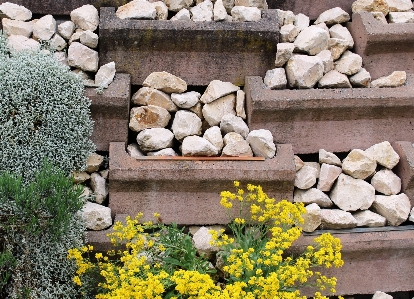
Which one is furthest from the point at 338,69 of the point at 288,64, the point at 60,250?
the point at 60,250

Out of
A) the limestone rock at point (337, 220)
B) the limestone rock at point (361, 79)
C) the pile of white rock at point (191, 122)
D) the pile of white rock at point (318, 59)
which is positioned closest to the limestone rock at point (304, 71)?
the pile of white rock at point (318, 59)

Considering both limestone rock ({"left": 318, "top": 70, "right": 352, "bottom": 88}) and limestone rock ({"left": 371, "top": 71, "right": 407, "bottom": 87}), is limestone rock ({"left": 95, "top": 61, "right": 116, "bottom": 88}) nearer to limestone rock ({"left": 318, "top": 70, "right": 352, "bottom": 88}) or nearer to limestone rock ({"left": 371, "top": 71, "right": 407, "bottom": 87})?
limestone rock ({"left": 318, "top": 70, "right": 352, "bottom": 88})

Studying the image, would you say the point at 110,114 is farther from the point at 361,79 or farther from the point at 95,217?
the point at 361,79

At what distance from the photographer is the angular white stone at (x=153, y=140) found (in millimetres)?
3986

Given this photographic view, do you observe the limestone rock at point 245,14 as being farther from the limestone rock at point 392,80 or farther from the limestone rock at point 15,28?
→ the limestone rock at point 15,28

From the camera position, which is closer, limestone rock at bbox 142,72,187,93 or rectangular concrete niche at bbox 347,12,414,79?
limestone rock at bbox 142,72,187,93

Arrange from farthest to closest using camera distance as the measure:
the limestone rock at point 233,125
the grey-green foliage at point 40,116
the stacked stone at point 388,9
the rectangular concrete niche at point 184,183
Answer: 1. the stacked stone at point 388,9
2. the limestone rock at point 233,125
3. the rectangular concrete niche at point 184,183
4. the grey-green foliage at point 40,116

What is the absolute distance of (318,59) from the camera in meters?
4.25

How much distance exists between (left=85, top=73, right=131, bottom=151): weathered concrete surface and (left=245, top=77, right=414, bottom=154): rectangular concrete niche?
2.65 ft

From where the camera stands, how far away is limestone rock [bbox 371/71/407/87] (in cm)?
434

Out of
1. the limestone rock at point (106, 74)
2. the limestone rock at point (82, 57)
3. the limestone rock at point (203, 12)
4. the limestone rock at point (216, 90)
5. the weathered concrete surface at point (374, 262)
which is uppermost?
the limestone rock at point (203, 12)

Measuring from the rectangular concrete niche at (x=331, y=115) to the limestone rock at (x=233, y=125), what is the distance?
0.08 m

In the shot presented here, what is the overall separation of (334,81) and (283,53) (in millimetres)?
387

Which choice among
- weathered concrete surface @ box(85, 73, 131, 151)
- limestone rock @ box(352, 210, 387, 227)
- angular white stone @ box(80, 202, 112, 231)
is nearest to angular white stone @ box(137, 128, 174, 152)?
weathered concrete surface @ box(85, 73, 131, 151)
